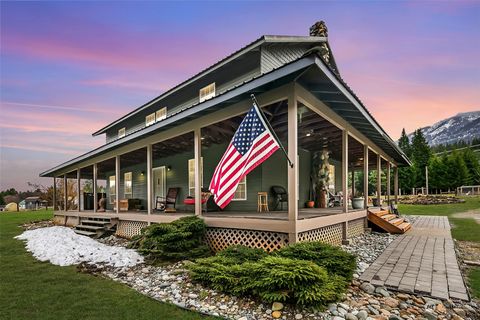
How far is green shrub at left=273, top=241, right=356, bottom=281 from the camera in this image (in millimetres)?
3998

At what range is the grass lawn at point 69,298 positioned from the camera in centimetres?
352

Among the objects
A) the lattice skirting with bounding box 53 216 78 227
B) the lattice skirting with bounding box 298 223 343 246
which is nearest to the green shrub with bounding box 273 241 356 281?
the lattice skirting with bounding box 298 223 343 246

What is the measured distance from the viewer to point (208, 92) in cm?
1070

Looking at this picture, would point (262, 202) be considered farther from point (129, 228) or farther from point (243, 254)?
point (129, 228)

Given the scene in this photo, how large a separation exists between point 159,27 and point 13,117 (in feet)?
33.1

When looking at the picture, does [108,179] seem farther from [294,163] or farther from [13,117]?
[294,163]

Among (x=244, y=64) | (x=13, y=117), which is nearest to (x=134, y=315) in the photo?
(x=244, y=64)

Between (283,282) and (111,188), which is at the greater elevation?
(111,188)

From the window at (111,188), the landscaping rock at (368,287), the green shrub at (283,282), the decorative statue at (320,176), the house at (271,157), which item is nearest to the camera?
the green shrub at (283,282)

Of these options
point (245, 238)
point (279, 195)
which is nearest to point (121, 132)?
point (279, 195)

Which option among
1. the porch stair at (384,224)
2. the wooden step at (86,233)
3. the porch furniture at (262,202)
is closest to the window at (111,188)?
the wooden step at (86,233)

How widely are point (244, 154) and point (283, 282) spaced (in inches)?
76.7

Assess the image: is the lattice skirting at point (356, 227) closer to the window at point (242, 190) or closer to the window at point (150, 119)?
the window at point (242, 190)

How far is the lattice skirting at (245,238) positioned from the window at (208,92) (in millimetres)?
5786
